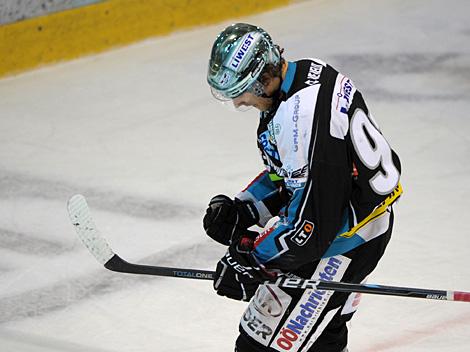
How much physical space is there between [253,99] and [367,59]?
403cm

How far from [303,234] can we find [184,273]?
22.7 inches

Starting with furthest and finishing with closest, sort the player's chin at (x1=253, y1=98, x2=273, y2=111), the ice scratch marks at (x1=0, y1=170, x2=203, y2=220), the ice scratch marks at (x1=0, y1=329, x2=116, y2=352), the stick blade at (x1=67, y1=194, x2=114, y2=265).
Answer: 1. the ice scratch marks at (x1=0, y1=170, x2=203, y2=220)
2. the ice scratch marks at (x1=0, y1=329, x2=116, y2=352)
3. the stick blade at (x1=67, y1=194, x2=114, y2=265)
4. the player's chin at (x1=253, y1=98, x2=273, y2=111)

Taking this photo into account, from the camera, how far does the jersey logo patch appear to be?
112 inches

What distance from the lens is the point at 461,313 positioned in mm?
4105

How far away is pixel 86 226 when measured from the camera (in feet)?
11.2

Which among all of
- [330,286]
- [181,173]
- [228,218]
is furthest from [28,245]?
[330,286]

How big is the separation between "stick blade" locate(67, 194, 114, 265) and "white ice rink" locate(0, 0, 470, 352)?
1.85 ft

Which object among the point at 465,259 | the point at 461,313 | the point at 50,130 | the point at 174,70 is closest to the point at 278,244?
the point at 461,313

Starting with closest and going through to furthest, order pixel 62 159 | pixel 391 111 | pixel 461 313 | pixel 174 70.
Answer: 1. pixel 461 313
2. pixel 62 159
3. pixel 391 111
4. pixel 174 70

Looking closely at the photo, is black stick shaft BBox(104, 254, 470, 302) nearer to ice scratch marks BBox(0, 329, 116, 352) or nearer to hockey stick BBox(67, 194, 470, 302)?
hockey stick BBox(67, 194, 470, 302)

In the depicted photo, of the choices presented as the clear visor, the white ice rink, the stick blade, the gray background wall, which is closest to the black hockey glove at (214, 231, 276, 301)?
the clear visor

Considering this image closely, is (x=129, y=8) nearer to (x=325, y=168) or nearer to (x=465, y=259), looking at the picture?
(x=465, y=259)

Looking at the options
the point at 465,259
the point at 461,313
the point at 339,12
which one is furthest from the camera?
the point at 339,12

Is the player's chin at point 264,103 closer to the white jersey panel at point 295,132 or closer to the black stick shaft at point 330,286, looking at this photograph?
the white jersey panel at point 295,132
